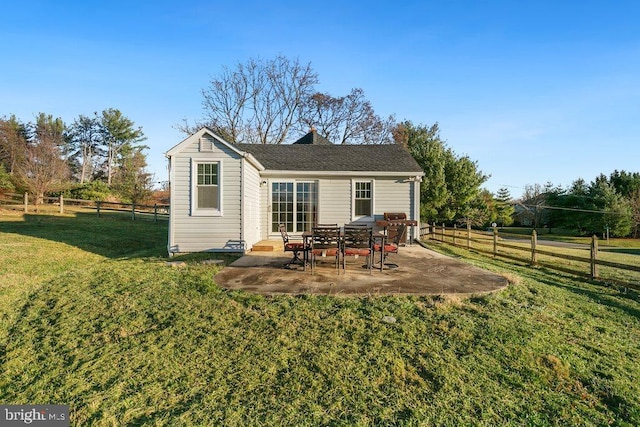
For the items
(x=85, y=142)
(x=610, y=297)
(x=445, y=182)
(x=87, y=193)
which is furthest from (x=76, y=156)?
(x=610, y=297)

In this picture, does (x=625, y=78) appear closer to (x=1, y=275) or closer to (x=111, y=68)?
(x=1, y=275)

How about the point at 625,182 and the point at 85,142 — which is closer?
the point at 625,182

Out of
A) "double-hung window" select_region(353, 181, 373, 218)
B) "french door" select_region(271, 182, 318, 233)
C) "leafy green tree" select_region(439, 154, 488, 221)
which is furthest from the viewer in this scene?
"leafy green tree" select_region(439, 154, 488, 221)

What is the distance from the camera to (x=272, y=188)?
1191cm

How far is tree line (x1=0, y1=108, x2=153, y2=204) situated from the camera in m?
24.4

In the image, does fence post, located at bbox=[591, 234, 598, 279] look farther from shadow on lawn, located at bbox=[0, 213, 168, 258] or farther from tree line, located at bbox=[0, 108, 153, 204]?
tree line, located at bbox=[0, 108, 153, 204]

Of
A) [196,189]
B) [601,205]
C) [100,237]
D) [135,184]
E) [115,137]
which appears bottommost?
[100,237]

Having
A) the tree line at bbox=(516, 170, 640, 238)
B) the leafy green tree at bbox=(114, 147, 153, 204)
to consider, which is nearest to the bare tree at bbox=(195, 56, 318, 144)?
the leafy green tree at bbox=(114, 147, 153, 204)

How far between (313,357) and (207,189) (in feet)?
23.5

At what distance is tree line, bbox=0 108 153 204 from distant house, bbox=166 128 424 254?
21.6 metres

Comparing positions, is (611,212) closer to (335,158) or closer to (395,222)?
(395,222)

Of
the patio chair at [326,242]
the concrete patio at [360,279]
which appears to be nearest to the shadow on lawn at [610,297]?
the concrete patio at [360,279]

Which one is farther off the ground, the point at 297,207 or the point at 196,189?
the point at 196,189

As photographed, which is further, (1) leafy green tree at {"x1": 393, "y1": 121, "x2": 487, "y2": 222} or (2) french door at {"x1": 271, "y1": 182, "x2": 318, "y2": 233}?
(1) leafy green tree at {"x1": 393, "y1": 121, "x2": 487, "y2": 222}
